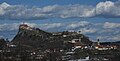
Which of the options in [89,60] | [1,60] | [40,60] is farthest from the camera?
[89,60]

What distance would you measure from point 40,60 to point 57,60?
961 centimetres

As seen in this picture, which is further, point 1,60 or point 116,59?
point 116,59

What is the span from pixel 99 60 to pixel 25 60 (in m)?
36.4

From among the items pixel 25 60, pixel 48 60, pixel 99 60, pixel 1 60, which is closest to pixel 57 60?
pixel 48 60

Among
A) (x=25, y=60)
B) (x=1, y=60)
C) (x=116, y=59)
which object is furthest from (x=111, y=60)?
(x=1, y=60)

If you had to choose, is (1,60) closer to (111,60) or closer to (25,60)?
(25,60)

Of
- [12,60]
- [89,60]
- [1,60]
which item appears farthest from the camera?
[89,60]

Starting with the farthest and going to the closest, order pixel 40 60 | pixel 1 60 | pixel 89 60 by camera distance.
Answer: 1. pixel 89 60
2. pixel 40 60
3. pixel 1 60

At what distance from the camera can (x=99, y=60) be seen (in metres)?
170

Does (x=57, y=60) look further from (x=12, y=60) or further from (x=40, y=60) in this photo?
(x=12, y=60)

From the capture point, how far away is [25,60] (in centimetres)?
14725

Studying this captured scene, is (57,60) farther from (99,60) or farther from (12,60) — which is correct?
(12,60)

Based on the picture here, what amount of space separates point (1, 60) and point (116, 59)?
197 feet

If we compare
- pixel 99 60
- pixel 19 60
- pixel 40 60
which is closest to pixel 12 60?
pixel 19 60
